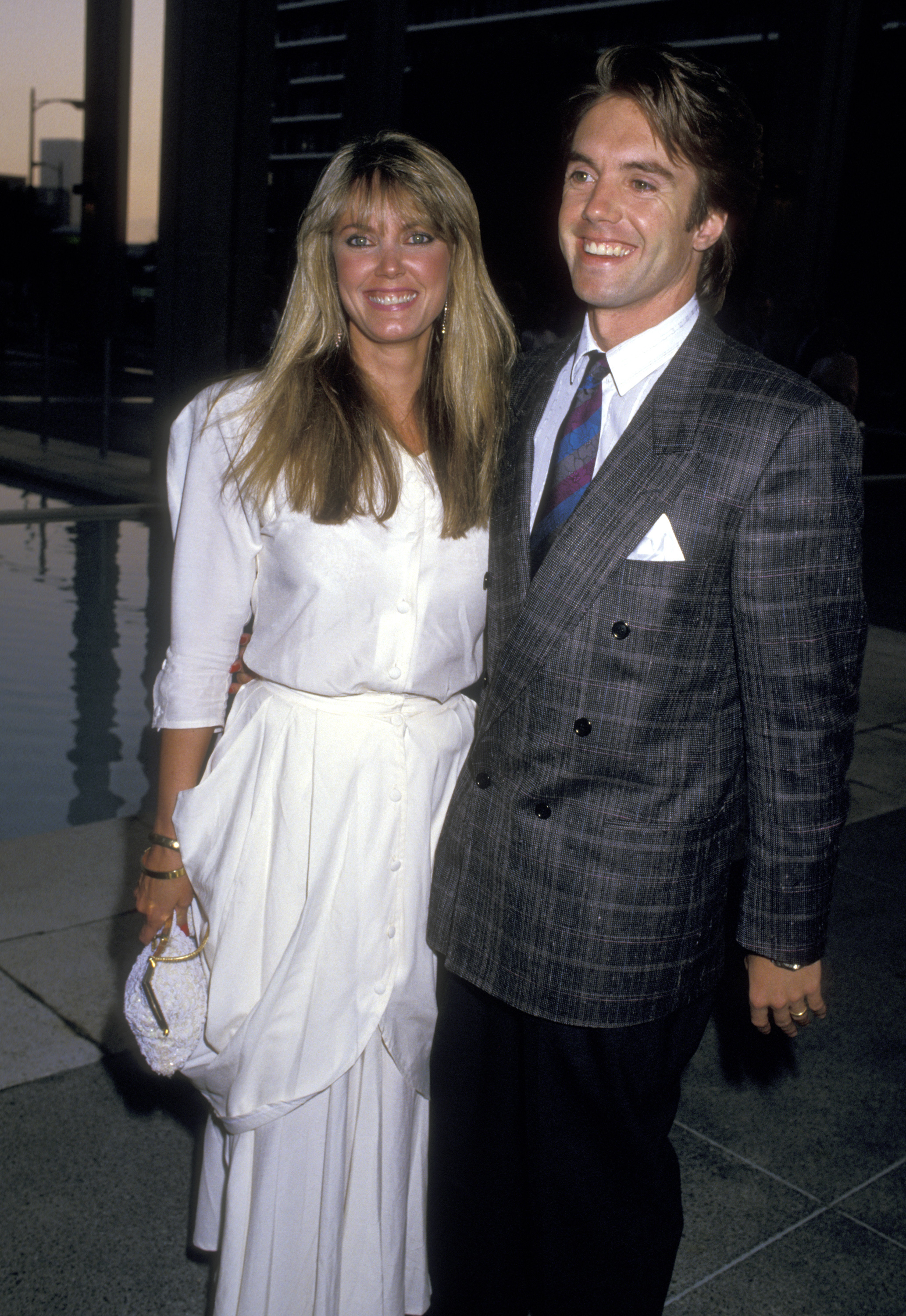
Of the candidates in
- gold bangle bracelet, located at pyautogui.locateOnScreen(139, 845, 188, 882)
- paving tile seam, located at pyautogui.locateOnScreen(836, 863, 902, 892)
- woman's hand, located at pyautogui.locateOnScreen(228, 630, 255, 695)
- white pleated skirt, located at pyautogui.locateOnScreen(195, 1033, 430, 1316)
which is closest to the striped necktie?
woman's hand, located at pyautogui.locateOnScreen(228, 630, 255, 695)

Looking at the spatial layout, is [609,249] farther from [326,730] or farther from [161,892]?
[161,892]

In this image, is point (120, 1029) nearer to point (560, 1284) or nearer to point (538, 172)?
point (560, 1284)

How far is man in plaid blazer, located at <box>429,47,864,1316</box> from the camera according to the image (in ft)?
6.25

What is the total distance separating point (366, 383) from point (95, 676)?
4992mm

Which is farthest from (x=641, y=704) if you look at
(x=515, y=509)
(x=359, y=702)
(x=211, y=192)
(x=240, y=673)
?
(x=211, y=192)

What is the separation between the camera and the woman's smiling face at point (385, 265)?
7.45ft

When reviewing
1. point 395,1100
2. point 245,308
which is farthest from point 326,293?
point 245,308

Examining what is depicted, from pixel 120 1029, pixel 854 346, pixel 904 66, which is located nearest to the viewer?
pixel 120 1029

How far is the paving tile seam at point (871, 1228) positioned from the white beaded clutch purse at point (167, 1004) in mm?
1588

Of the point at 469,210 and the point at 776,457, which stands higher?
the point at 469,210

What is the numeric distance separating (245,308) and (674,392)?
10.6 metres

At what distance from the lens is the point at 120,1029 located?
334cm

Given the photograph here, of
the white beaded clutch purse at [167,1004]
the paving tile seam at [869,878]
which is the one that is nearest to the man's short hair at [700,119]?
the white beaded clutch purse at [167,1004]

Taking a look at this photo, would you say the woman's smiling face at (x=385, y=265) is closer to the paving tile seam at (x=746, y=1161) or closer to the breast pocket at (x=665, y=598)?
the breast pocket at (x=665, y=598)
